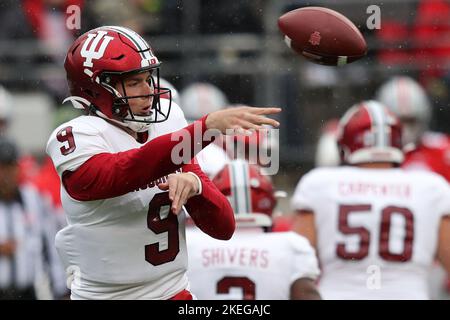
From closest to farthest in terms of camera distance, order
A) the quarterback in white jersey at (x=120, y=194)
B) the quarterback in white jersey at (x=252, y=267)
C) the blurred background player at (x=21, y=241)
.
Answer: the quarterback in white jersey at (x=120, y=194) < the quarterback in white jersey at (x=252, y=267) < the blurred background player at (x=21, y=241)

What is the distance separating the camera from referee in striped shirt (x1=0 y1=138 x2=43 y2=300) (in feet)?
24.6

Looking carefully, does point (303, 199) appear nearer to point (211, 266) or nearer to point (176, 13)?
point (211, 266)

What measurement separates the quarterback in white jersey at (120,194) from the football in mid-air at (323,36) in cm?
62

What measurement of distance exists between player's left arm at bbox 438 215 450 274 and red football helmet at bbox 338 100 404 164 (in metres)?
0.44

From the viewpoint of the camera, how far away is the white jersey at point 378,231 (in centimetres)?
575

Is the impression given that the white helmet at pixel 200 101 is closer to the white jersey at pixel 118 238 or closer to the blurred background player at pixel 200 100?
the blurred background player at pixel 200 100

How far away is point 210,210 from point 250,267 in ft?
3.36

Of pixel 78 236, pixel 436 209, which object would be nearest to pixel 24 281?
pixel 436 209

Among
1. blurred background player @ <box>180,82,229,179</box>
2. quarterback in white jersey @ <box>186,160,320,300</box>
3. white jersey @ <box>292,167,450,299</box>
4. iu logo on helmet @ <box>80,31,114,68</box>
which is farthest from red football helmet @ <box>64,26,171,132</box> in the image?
blurred background player @ <box>180,82,229,179</box>

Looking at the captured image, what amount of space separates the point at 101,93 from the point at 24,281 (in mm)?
3529

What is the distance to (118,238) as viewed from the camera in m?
4.14

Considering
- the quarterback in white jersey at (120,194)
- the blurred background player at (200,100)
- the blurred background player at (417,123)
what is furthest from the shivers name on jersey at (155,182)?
the blurred background player at (417,123)

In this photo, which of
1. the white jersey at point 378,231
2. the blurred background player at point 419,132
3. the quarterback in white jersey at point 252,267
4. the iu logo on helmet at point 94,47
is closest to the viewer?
the iu logo on helmet at point 94,47

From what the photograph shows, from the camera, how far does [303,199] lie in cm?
598
